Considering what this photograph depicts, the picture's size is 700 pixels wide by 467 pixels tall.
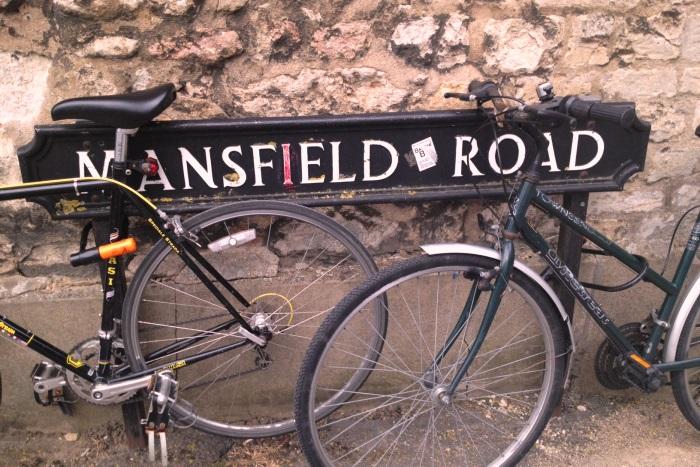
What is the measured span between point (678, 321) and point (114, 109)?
2.37 metres

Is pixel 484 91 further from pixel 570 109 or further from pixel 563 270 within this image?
pixel 563 270

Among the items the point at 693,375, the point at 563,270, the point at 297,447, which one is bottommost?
the point at 297,447

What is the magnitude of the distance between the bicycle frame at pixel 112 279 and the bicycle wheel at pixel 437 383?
21.2 inches

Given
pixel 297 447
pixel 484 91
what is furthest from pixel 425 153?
pixel 297 447

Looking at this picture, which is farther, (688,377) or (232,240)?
(688,377)

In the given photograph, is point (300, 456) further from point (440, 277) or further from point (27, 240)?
point (27, 240)

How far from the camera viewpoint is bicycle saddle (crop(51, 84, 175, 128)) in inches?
81.7

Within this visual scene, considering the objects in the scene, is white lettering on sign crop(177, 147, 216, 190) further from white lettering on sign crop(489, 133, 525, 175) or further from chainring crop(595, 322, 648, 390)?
chainring crop(595, 322, 648, 390)

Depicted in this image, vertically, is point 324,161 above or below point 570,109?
below

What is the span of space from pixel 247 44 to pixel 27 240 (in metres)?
1.24

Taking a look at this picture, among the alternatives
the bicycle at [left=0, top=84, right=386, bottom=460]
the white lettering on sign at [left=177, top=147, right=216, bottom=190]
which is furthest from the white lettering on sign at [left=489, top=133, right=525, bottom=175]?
the white lettering on sign at [left=177, top=147, right=216, bottom=190]

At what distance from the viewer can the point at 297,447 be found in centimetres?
271

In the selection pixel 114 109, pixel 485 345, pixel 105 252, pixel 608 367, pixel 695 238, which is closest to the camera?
pixel 114 109

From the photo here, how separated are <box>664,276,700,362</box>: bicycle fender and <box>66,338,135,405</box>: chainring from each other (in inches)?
87.8
